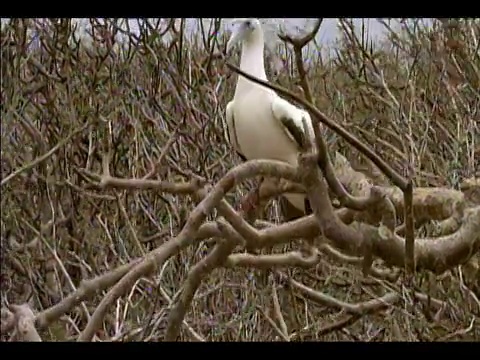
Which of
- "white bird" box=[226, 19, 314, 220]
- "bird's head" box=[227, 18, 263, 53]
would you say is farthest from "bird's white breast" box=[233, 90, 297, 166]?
"bird's head" box=[227, 18, 263, 53]

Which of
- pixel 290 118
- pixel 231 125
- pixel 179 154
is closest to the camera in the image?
pixel 290 118

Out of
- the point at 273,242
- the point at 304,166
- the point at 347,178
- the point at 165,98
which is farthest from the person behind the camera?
the point at 165,98

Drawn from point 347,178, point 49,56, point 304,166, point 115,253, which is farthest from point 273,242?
point 49,56

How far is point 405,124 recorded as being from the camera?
165cm

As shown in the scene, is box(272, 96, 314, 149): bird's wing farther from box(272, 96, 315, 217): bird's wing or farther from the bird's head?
the bird's head

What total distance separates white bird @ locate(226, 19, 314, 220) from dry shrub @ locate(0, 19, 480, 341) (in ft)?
0.24

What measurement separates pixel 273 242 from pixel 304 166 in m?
0.15

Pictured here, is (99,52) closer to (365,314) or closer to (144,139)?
(144,139)

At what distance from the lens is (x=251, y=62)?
1.38m

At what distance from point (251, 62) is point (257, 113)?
9 cm

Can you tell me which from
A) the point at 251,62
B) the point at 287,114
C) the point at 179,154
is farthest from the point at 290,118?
the point at 179,154

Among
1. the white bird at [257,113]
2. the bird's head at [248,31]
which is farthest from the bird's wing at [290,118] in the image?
the bird's head at [248,31]

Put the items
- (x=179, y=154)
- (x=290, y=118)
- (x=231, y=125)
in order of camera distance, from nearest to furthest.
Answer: (x=290, y=118)
(x=231, y=125)
(x=179, y=154)

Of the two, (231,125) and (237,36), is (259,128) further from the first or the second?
(237,36)
